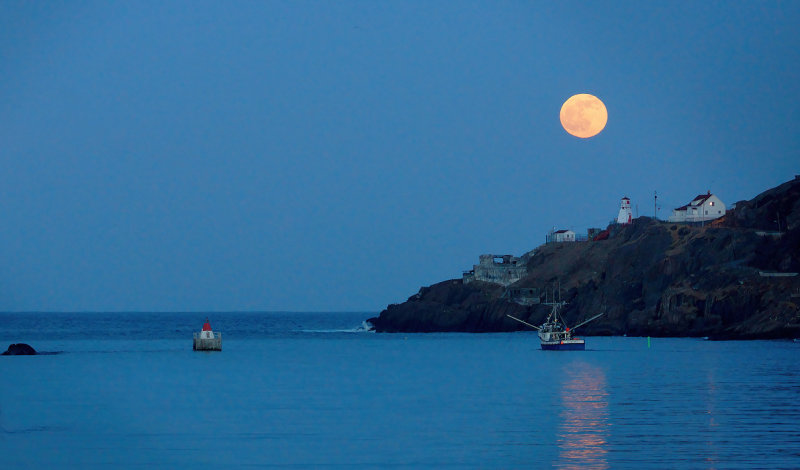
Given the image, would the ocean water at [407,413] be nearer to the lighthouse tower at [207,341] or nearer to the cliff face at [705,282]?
the lighthouse tower at [207,341]

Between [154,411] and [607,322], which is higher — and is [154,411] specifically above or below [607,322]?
below

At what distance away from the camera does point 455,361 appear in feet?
353

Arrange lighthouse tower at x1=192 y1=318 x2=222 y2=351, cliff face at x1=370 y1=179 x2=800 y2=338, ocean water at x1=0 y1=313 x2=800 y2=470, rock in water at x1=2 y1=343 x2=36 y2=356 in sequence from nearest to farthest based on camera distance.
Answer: ocean water at x1=0 y1=313 x2=800 y2=470 → rock in water at x1=2 y1=343 x2=36 y2=356 → lighthouse tower at x1=192 y1=318 x2=222 y2=351 → cliff face at x1=370 y1=179 x2=800 y2=338

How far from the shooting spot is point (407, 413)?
55.6 metres

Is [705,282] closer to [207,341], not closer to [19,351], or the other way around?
[207,341]

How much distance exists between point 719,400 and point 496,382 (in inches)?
851

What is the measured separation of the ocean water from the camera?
38.9 meters

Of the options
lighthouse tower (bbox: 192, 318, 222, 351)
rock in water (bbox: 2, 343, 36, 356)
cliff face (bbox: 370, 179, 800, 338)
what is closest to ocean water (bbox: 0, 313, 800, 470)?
rock in water (bbox: 2, 343, 36, 356)

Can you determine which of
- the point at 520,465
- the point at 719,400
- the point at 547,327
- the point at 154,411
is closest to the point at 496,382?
the point at 719,400

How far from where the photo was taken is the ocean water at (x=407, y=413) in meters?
38.9

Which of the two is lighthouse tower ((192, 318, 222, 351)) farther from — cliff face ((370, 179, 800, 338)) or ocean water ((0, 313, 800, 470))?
cliff face ((370, 179, 800, 338))

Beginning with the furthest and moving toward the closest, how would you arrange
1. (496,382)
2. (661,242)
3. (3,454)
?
(661,242) → (496,382) → (3,454)

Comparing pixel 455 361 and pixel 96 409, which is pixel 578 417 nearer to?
pixel 96 409

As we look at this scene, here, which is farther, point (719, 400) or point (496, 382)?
point (496, 382)
